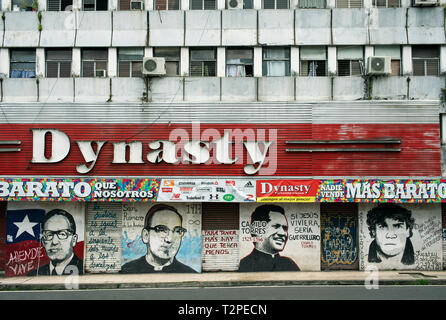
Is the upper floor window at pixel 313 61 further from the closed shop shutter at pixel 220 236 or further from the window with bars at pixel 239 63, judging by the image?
the closed shop shutter at pixel 220 236

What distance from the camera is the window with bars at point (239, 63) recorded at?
1786 cm

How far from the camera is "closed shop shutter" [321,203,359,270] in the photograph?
17062 millimetres

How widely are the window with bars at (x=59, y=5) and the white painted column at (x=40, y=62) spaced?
1.77 metres

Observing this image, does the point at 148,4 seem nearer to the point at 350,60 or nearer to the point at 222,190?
the point at 222,190

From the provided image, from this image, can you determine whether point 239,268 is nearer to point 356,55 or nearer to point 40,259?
point 40,259

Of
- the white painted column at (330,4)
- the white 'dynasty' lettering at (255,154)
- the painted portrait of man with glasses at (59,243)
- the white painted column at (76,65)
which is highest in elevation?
the white painted column at (330,4)

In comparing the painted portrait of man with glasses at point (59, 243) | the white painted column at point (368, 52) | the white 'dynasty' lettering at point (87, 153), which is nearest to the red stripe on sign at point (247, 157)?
the white 'dynasty' lettering at point (87, 153)

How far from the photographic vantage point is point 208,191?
16.6 m

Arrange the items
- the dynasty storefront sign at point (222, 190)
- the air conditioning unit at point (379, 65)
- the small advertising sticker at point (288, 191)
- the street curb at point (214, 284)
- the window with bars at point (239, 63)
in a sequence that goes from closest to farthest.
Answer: the street curb at point (214, 284) → the dynasty storefront sign at point (222, 190) → the small advertising sticker at point (288, 191) → the air conditioning unit at point (379, 65) → the window with bars at point (239, 63)

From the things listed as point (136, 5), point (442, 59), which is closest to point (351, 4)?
point (442, 59)

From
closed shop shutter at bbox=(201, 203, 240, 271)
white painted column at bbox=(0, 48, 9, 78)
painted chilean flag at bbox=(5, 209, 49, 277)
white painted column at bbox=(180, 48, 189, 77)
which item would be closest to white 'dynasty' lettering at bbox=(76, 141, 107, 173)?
painted chilean flag at bbox=(5, 209, 49, 277)

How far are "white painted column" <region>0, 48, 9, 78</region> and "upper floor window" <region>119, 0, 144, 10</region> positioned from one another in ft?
16.0

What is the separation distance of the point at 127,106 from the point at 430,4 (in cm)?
1238

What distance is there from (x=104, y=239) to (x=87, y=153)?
130 inches
